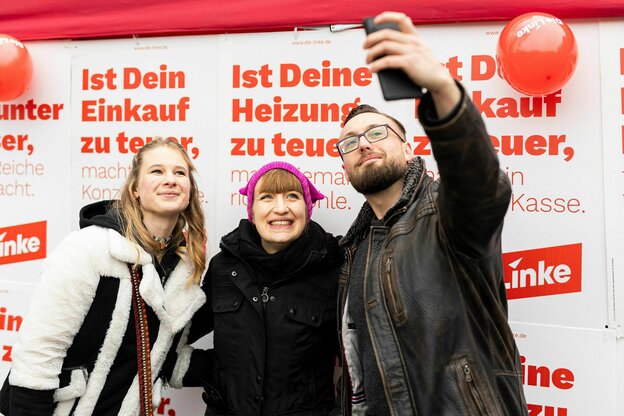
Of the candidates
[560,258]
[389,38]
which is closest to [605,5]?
[560,258]

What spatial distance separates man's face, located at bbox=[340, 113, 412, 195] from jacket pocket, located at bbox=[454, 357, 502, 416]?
678mm

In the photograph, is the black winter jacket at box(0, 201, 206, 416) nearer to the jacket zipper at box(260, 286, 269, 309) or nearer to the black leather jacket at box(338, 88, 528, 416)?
the jacket zipper at box(260, 286, 269, 309)

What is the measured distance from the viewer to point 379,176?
1963 millimetres

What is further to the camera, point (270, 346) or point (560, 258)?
point (560, 258)

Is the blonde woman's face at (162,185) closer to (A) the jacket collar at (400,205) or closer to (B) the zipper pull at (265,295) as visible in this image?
(B) the zipper pull at (265,295)

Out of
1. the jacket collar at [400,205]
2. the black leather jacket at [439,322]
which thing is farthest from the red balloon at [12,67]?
the black leather jacket at [439,322]

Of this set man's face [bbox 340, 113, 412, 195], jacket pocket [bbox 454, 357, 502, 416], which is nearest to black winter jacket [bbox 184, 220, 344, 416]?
man's face [bbox 340, 113, 412, 195]

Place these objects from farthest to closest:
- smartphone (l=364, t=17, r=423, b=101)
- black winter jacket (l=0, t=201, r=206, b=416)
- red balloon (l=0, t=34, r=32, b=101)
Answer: red balloon (l=0, t=34, r=32, b=101)
black winter jacket (l=0, t=201, r=206, b=416)
smartphone (l=364, t=17, r=423, b=101)

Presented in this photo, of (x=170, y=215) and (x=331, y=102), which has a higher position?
(x=331, y=102)

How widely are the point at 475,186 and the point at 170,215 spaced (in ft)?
4.62

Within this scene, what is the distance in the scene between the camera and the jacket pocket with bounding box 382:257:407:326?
1.66 metres

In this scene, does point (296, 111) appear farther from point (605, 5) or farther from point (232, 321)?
point (605, 5)

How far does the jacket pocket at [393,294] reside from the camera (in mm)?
1664

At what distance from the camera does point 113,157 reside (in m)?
3.03
